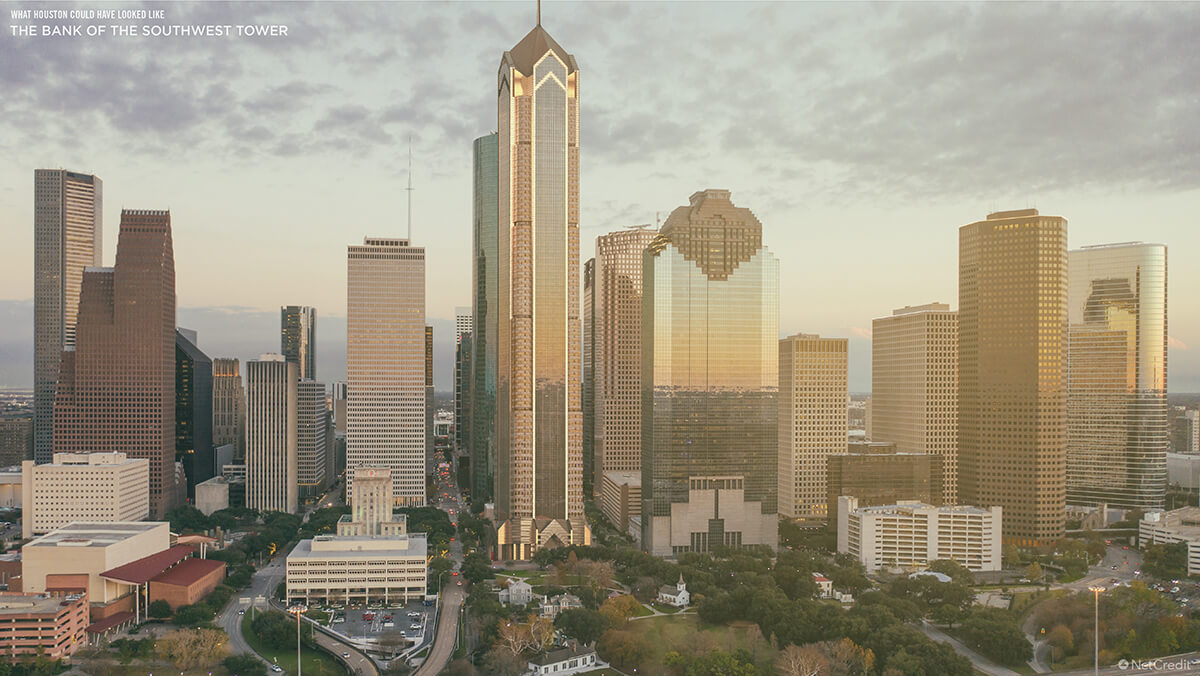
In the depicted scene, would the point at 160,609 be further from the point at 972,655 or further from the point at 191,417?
the point at 191,417

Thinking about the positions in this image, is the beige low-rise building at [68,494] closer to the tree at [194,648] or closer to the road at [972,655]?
the tree at [194,648]

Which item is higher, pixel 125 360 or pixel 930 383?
pixel 125 360

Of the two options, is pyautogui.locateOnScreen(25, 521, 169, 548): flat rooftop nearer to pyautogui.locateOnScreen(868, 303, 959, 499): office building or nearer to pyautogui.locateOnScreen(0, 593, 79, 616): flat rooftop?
pyautogui.locateOnScreen(0, 593, 79, 616): flat rooftop

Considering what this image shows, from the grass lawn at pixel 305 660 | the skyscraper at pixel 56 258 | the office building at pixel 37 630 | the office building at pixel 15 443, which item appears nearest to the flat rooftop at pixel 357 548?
the grass lawn at pixel 305 660

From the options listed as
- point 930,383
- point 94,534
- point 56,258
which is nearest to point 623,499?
point 930,383

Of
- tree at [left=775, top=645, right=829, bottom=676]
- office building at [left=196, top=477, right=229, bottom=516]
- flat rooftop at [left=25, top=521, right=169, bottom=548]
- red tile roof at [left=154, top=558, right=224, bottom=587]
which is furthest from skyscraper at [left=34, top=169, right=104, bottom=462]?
tree at [left=775, top=645, right=829, bottom=676]

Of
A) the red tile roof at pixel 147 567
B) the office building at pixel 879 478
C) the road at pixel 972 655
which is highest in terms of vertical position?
the office building at pixel 879 478

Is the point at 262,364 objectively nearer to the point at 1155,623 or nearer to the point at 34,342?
the point at 34,342
